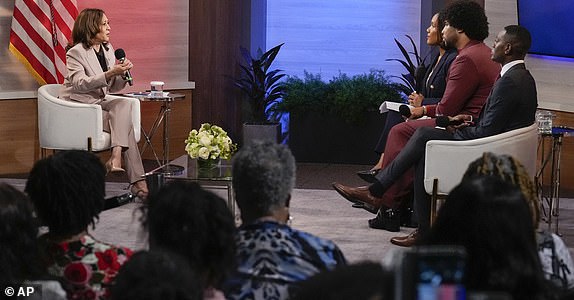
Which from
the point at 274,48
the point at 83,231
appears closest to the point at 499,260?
the point at 83,231

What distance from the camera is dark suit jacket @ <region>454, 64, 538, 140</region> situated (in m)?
5.80

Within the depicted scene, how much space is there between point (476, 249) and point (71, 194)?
1304 millimetres

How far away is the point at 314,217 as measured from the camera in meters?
6.95

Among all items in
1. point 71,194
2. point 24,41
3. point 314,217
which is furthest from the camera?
point 24,41

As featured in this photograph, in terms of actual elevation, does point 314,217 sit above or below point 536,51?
below

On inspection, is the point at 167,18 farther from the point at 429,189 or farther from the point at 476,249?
the point at 476,249

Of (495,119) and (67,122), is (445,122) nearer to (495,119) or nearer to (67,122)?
(495,119)

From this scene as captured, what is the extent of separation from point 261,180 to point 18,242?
91 cm

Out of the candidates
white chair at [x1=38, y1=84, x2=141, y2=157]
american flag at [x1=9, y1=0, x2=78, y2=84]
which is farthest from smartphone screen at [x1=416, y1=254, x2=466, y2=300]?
american flag at [x1=9, y1=0, x2=78, y2=84]

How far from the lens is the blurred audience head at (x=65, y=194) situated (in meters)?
2.93

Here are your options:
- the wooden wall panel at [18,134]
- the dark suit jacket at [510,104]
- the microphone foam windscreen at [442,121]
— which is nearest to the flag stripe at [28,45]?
the wooden wall panel at [18,134]

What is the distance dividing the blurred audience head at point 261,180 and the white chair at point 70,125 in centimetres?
417

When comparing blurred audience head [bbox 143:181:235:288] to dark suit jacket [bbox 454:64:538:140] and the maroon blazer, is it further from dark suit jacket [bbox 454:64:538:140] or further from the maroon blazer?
the maroon blazer

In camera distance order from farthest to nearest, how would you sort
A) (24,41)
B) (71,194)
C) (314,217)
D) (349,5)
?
(349,5) → (24,41) → (314,217) → (71,194)
